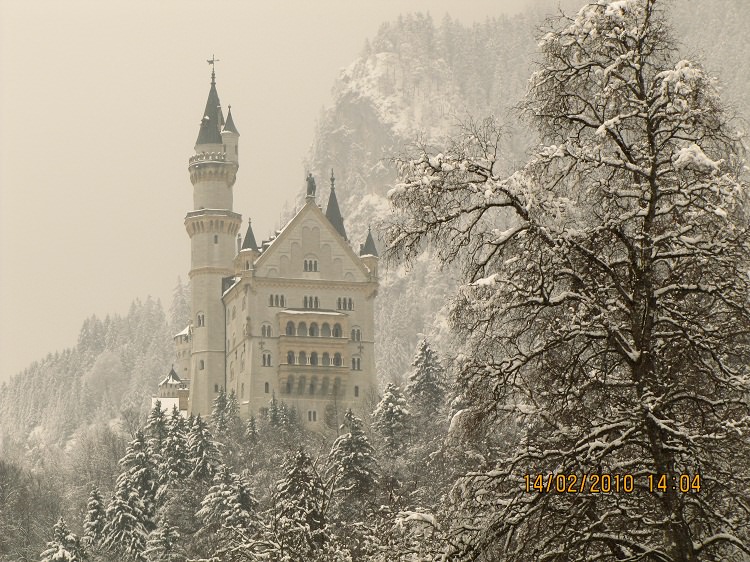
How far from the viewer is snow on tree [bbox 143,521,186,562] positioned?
227ft

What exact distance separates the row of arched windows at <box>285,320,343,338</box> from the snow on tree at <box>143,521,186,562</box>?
244ft

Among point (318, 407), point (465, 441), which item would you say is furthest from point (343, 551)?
point (318, 407)

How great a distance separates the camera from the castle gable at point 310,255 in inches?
5802

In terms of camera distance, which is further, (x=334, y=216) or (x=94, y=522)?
(x=334, y=216)

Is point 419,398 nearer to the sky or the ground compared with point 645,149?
nearer to the sky

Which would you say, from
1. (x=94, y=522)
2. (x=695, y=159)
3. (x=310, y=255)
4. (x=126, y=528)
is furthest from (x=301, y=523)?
(x=310, y=255)

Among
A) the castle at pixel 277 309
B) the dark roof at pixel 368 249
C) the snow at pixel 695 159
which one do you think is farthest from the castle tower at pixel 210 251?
the snow at pixel 695 159

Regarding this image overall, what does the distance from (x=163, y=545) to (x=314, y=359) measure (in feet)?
246

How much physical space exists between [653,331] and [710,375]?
3.80 feet

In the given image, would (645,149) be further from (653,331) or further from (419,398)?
(419,398)

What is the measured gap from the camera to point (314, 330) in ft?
477

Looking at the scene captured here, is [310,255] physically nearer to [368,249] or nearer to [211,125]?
[368,249]

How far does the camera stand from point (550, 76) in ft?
62.7

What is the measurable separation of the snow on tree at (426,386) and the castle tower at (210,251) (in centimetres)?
6252
